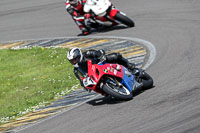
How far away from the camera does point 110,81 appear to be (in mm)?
9539

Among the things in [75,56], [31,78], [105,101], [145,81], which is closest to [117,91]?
[105,101]

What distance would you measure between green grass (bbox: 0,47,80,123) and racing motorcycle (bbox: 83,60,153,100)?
2701 mm

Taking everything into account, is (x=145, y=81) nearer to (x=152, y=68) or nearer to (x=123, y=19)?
(x=152, y=68)

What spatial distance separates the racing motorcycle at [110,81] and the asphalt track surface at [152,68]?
9.9 inches

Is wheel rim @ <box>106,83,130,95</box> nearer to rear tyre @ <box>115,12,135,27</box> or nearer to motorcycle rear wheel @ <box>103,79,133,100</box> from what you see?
motorcycle rear wheel @ <box>103,79,133,100</box>

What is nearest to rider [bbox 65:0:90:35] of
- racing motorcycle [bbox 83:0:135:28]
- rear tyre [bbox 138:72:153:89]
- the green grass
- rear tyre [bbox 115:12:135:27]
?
racing motorcycle [bbox 83:0:135:28]

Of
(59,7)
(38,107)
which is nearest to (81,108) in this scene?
(38,107)

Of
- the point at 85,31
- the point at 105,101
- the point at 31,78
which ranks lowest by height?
the point at 31,78

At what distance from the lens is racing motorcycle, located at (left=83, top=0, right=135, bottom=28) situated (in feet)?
54.6

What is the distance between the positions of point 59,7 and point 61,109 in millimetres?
12207

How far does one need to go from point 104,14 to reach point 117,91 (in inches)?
305

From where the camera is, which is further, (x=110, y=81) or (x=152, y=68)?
(x=152, y=68)

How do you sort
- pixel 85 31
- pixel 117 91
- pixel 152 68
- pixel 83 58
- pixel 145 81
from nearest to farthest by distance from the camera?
1. pixel 117 91
2. pixel 83 58
3. pixel 145 81
4. pixel 152 68
5. pixel 85 31

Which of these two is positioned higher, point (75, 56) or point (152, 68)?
point (75, 56)
